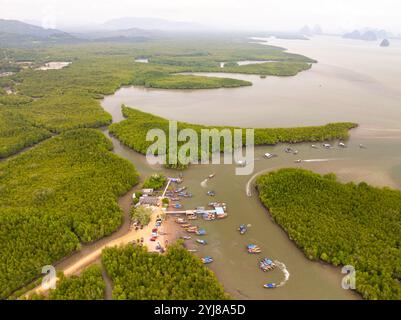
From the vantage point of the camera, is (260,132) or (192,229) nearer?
(192,229)

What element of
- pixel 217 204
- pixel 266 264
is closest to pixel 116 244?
pixel 217 204

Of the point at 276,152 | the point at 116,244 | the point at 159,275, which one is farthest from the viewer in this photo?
the point at 276,152

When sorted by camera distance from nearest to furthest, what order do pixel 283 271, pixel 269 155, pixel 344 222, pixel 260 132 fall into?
1. pixel 283 271
2. pixel 344 222
3. pixel 269 155
4. pixel 260 132

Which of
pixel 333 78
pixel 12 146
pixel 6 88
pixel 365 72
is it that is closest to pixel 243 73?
pixel 333 78

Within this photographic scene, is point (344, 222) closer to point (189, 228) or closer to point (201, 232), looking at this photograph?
point (201, 232)

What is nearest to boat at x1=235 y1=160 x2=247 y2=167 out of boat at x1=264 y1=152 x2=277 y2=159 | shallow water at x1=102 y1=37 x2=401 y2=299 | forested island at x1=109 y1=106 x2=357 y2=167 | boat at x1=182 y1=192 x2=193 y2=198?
shallow water at x1=102 y1=37 x2=401 y2=299

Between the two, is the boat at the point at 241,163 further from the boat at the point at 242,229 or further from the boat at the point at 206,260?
the boat at the point at 206,260

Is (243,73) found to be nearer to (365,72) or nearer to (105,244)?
(365,72)

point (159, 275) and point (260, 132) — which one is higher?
point (260, 132)

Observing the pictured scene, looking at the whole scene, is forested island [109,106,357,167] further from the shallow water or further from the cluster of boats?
the cluster of boats
